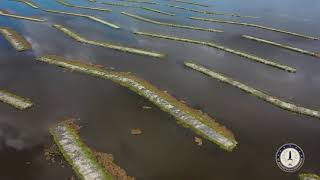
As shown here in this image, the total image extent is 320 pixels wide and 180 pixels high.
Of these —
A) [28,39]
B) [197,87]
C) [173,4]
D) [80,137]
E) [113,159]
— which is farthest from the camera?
[173,4]

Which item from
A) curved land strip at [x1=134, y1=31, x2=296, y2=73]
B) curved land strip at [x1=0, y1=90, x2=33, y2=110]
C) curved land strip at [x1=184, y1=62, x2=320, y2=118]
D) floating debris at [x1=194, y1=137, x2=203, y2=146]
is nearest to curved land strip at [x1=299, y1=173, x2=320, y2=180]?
floating debris at [x1=194, y1=137, x2=203, y2=146]

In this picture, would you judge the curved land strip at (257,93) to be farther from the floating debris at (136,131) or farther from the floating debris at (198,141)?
the floating debris at (136,131)

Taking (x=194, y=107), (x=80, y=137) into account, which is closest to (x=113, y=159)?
(x=80, y=137)

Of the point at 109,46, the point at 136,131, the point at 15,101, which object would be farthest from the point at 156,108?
the point at 109,46

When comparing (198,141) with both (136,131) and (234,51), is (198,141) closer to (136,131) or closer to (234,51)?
(136,131)

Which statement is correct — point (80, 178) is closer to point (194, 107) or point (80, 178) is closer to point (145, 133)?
point (145, 133)
